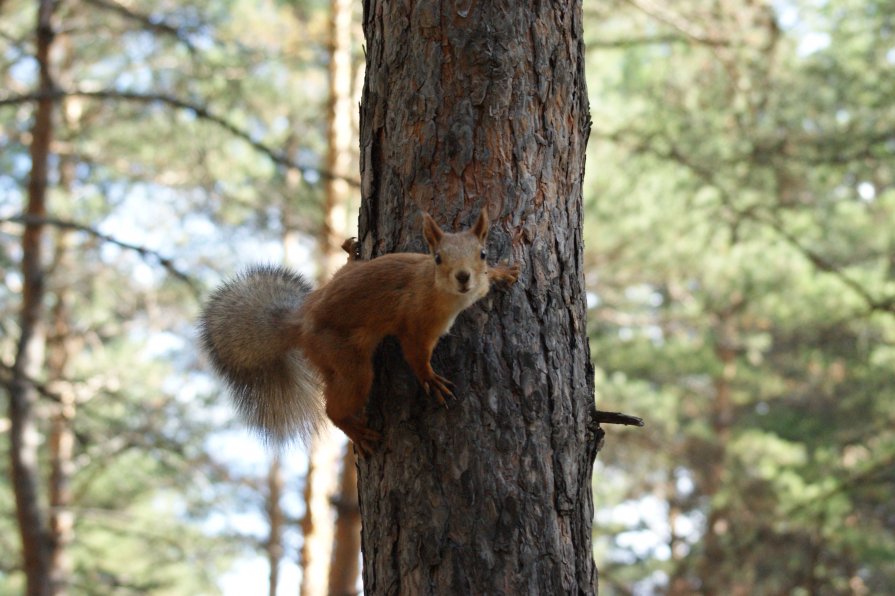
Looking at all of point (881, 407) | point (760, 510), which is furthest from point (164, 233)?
point (881, 407)

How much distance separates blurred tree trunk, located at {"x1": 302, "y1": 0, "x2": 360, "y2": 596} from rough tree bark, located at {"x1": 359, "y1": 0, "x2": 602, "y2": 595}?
363 centimetres

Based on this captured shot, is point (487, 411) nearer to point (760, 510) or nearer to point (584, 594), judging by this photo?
point (584, 594)

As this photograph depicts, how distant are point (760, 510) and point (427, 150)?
336 inches

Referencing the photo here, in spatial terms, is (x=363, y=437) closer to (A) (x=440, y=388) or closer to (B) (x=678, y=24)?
(A) (x=440, y=388)

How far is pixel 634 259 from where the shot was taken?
9984mm

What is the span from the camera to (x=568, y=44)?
215cm

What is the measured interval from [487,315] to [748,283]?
7.68 meters

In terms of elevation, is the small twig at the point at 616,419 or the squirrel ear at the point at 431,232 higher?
the squirrel ear at the point at 431,232

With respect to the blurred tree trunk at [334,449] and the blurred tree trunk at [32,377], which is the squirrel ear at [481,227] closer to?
the blurred tree trunk at [334,449]

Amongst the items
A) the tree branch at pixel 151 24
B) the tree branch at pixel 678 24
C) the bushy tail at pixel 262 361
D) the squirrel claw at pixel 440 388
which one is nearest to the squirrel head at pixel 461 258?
the squirrel claw at pixel 440 388

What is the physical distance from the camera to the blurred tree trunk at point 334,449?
6480 mm

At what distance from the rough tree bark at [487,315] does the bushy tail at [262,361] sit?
42 centimetres

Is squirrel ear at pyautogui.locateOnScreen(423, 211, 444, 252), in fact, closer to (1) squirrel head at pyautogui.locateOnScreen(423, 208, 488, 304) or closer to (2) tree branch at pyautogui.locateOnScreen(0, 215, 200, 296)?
(1) squirrel head at pyautogui.locateOnScreen(423, 208, 488, 304)

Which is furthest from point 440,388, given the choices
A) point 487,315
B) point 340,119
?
point 340,119
